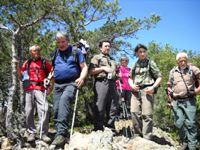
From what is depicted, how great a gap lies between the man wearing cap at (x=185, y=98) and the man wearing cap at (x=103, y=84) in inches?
59.2

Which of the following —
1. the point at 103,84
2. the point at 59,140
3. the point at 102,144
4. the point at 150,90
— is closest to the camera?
the point at 102,144

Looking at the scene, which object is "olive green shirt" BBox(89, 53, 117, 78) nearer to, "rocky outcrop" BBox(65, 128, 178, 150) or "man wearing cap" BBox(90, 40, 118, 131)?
"man wearing cap" BBox(90, 40, 118, 131)

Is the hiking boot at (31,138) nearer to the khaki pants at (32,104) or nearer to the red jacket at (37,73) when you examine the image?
the khaki pants at (32,104)

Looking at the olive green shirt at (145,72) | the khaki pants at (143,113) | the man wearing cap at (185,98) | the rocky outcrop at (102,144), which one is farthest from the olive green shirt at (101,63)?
the rocky outcrop at (102,144)

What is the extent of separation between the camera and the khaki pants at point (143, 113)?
7.09m

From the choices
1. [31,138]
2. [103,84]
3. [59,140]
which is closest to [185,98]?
[103,84]

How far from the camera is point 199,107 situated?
47.1 ft

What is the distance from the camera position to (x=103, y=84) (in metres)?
7.74

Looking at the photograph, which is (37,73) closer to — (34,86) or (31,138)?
(34,86)

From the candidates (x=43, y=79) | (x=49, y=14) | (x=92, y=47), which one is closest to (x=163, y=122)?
(x=92, y=47)

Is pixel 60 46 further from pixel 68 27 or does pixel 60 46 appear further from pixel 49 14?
pixel 68 27

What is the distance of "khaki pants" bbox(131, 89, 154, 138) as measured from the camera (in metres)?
7.09

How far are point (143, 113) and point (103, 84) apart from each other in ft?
3.94

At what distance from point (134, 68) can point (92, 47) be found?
5.17 metres
